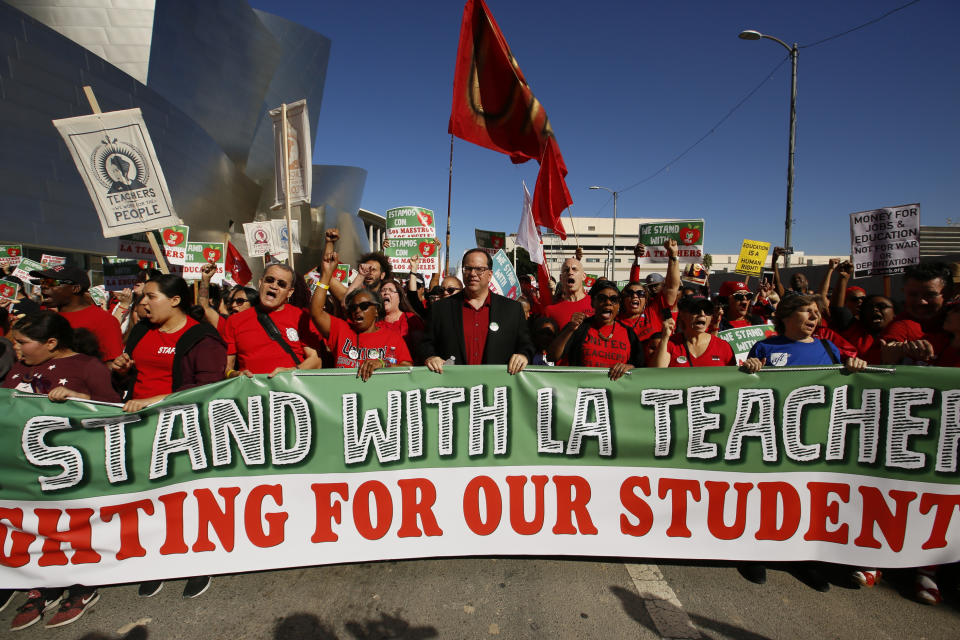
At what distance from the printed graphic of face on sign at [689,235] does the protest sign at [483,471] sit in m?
6.59

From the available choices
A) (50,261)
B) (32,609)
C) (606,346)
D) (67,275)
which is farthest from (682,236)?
(50,261)

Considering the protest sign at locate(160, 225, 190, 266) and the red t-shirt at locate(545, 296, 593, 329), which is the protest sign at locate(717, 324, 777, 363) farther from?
the protest sign at locate(160, 225, 190, 266)

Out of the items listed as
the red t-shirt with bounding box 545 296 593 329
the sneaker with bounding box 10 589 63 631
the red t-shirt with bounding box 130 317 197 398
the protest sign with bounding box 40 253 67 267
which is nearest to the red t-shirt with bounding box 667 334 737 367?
the red t-shirt with bounding box 545 296 593 329

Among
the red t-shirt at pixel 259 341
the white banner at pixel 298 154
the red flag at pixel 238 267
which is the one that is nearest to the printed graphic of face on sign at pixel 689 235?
the white banner at pixel 298 154

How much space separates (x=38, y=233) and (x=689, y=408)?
23396mm

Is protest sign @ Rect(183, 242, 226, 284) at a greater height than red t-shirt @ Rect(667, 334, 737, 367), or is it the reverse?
protest sign @ Rect(183, 242, 226, 284)

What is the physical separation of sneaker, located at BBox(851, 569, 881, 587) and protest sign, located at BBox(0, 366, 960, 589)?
8cm

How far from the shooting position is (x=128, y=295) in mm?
6703

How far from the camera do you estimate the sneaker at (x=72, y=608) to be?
2461mm

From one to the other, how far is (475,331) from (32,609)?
300 cm

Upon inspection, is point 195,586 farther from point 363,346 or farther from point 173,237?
point 173,237

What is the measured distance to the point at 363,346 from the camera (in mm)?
3457

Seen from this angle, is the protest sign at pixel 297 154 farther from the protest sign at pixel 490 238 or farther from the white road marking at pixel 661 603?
the protest sign at pixel 490 238

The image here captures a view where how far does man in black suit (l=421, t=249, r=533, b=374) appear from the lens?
3.42m
